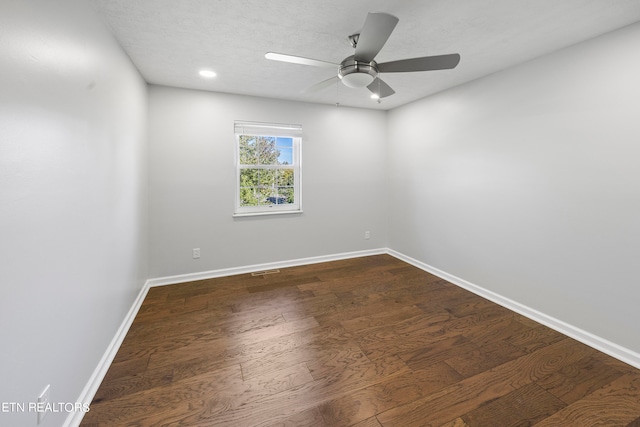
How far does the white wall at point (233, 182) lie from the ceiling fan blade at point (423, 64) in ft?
6.65

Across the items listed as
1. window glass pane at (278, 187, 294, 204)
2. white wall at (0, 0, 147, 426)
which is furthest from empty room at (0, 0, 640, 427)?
window glass pane at (278, 187, 294, 204)

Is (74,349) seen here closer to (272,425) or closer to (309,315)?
(272,425)

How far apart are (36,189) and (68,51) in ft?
2.54

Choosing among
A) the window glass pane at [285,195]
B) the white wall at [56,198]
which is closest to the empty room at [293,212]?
the white wall at [56,198]

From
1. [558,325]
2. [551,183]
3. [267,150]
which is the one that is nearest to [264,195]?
[267,150]

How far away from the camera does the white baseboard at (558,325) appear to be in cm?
193

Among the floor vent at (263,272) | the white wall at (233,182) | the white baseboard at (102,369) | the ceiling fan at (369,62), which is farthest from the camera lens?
the floor vent at (263,272)

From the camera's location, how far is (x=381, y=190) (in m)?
4.41

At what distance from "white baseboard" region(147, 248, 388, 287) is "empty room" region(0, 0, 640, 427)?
1.2 inches

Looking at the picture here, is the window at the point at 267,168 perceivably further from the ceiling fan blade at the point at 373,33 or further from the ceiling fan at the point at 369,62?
the ceiling fan blade at the point at 373,33

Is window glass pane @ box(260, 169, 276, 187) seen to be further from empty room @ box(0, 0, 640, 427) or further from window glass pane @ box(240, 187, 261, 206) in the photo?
window glass pane @ box(240, 187, 261, 206)

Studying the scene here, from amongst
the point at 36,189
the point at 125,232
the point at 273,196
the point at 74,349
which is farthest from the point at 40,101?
the point at 273,196

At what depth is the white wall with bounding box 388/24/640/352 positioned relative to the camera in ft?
6.37

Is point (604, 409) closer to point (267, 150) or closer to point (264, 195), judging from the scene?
point (264, 195)
